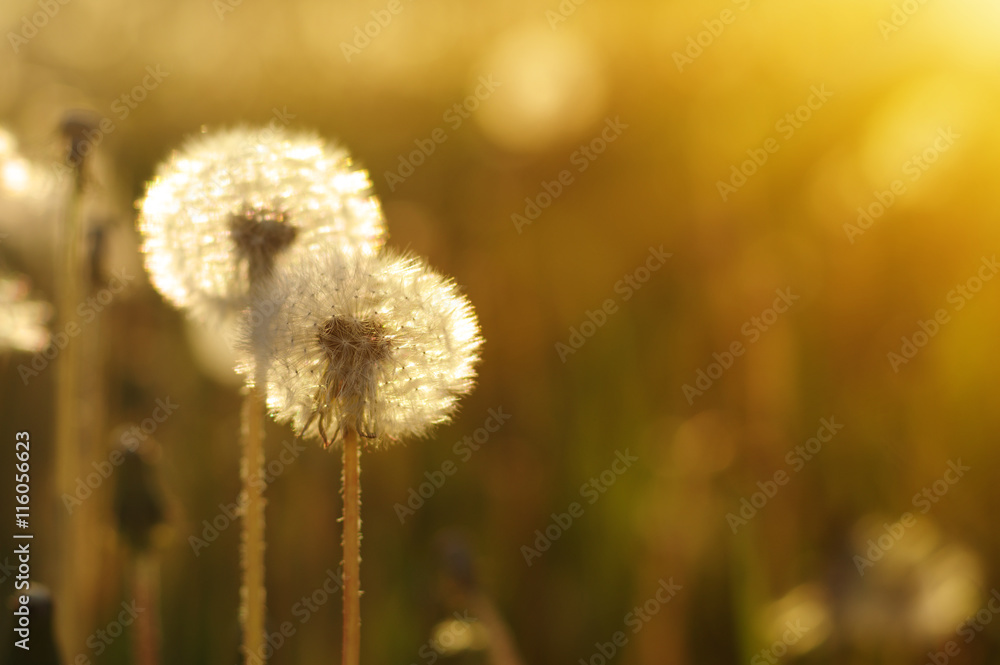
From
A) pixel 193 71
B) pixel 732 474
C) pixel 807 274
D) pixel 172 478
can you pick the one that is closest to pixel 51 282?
pixel 172 478

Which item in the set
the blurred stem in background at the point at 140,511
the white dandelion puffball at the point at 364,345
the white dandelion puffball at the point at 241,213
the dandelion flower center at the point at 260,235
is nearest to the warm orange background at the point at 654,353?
the blurred stem in background at the point at 140,511

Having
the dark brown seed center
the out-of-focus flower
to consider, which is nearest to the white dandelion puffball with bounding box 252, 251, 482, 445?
the dark brown seed center

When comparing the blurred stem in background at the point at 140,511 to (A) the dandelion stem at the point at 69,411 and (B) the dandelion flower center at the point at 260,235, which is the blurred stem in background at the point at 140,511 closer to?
(A) the dandelion stem at the point at 69,411

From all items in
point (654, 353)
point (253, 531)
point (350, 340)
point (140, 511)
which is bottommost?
point (140, 511)

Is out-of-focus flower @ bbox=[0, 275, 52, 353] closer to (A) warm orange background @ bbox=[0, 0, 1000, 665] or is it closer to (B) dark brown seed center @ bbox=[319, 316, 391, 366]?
(A) warm orange background @ bbox=[0, 0, 1000, 665]

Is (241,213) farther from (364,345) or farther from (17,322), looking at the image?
(17,322)

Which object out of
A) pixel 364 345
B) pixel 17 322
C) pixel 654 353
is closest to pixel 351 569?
pixel 364 345

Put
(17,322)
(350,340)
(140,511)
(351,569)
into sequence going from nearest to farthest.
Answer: (351,569), (350,340), (140,511), (17,322)
